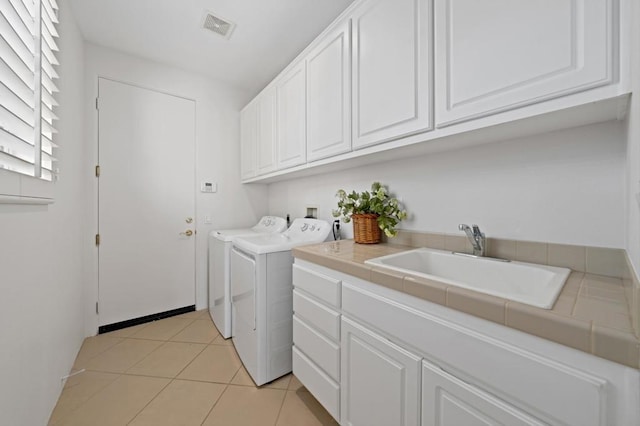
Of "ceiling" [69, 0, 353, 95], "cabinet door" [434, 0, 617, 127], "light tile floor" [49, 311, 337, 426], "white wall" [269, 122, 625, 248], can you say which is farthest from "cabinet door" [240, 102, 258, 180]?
"cabinet door" [434, 0, 617, 127]

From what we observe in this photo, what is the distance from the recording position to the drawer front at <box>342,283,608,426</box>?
533 mm

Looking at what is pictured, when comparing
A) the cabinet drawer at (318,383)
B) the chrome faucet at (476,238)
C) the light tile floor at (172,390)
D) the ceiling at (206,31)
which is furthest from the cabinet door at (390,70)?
the light tile floor at (172,390)

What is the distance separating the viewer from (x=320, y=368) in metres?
1.28

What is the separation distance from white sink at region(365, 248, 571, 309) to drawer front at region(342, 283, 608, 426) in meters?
0.14

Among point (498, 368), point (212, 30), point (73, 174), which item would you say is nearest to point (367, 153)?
point (498, 368)

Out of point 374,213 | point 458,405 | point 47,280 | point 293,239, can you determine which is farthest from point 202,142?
point 458,405

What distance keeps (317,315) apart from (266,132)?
68.3 inches

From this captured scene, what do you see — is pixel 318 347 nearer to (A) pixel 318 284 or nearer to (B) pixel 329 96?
(A) pixel 318 284

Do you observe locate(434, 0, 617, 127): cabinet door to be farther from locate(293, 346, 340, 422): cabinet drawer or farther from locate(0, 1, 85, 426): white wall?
locate(0, 1, 85, 426): white wall

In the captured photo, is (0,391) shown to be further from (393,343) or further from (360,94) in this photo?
(360,94)

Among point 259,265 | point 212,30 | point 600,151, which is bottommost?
point 259,265

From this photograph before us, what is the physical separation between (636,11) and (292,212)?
7.79 ft

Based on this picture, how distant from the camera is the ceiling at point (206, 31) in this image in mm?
1715

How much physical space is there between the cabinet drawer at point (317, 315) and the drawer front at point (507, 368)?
29 cm
